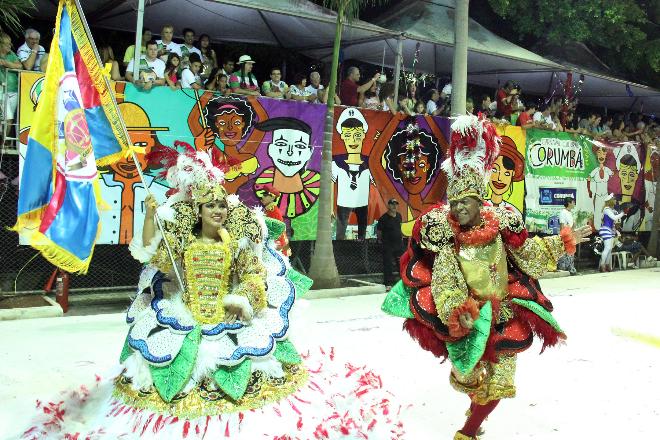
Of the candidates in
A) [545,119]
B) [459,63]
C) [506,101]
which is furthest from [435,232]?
[545,119]

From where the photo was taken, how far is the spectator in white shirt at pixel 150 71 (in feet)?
32.6

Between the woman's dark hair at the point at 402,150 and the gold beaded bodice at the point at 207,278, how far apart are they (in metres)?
8.99

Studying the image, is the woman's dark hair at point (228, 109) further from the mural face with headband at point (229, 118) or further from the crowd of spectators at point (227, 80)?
the crowd of spectators at point (227, 80)

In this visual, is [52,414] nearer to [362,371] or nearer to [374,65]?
[362,371]

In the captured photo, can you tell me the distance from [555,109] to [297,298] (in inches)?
580

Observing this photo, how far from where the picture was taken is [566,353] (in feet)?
25.0

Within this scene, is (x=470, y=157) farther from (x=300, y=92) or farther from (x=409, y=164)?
(x=409, y=164)

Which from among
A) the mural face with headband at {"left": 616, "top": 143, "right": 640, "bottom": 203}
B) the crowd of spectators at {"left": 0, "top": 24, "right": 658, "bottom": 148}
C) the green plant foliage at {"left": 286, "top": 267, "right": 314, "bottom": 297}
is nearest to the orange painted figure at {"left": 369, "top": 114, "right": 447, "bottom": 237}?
the crowd of spectators at {"left": 0, "top": 24, "right": 658, "bottom": 148}

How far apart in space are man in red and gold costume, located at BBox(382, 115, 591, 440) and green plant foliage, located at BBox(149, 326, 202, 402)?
4.55ft

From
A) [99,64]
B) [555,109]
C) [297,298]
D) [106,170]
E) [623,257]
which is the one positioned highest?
[555,109]

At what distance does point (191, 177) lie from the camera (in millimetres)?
4113

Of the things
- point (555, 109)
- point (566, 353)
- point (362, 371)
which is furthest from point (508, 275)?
point (555, 109)

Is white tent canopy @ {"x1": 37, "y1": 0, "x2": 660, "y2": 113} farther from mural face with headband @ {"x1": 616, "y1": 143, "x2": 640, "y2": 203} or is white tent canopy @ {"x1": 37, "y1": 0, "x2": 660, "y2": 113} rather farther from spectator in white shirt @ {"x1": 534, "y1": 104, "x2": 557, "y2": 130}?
mural face with headband @ {"x1": 616, "y1": 143, "x2": 640, "y2": 203}

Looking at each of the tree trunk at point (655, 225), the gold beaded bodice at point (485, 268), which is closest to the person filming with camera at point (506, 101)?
the tree trunk at point (655, 225)
